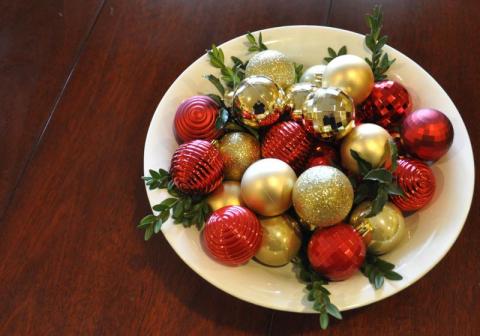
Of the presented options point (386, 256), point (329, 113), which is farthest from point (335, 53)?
point (386, 256)

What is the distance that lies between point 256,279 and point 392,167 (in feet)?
0.58

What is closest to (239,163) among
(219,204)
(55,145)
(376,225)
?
(219,204)

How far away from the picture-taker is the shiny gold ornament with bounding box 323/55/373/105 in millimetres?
477

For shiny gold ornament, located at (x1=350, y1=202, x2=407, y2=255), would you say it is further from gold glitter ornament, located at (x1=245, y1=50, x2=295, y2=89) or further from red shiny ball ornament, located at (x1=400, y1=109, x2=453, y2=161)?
gold glitter ornament, located at (x1=245, y1=50, x2=295, y2=89)

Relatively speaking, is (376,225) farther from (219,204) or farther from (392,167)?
(219,204)

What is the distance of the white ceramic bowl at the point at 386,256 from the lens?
1.43 feet

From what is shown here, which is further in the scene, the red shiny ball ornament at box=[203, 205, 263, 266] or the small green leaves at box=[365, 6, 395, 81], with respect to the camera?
the small green leaves at box=[365, 6, 395, 81]

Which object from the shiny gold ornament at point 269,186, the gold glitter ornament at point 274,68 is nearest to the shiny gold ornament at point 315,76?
→ the gold glitter ornament at point 274,68

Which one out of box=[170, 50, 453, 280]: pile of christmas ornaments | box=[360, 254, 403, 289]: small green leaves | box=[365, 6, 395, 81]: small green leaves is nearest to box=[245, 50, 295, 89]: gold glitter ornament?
box=[170, 50, 453, 280]: pile of christmas ornaments

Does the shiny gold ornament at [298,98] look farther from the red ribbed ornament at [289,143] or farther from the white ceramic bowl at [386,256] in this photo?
the white ceramic bowl at [386,256]

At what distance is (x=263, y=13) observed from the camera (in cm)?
69

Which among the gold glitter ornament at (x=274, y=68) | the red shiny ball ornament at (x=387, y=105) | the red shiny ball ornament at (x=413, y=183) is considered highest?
the gold glitter ornament at (x=274, y=68)

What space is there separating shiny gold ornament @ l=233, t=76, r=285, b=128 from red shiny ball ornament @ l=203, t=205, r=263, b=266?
101mm

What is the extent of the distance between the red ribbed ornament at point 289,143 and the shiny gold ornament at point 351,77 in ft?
0.22
